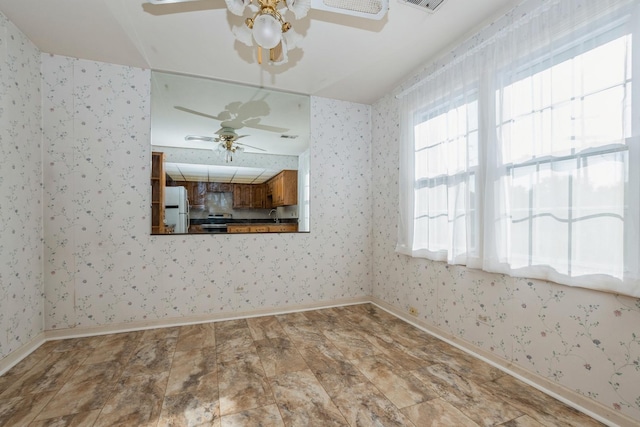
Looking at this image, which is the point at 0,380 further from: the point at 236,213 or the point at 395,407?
the point at 395,407

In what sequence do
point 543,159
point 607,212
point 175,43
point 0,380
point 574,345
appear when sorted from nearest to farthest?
point 607,212 < point 574,345 < point 543,159 < point 0,380 < point 175,43

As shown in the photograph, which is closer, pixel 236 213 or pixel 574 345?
pixel 574 345

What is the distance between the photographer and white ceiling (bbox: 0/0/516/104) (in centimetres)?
196

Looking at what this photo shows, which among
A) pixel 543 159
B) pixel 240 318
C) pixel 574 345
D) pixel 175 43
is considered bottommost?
pixel 240 318

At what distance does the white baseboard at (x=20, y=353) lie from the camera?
197 centimetres

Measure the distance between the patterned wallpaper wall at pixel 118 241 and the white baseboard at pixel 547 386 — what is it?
1.62 metres

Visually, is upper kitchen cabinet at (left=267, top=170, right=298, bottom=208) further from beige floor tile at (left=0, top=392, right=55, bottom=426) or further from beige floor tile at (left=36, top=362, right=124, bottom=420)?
beige floor tile at (left=0, top=392, right=55, bottom=426)

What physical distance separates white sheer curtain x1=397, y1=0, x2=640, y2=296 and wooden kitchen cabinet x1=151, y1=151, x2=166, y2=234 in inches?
103

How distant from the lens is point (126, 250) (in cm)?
267

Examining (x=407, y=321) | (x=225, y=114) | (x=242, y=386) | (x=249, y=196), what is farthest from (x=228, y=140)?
(x=407, y=321)

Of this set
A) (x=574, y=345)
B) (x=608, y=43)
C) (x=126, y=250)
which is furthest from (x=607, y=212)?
(x=126, y=250)

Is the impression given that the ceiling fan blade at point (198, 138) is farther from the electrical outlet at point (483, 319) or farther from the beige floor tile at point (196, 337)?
the electrical outlet at point (483, 319)

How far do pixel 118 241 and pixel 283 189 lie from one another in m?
1.68

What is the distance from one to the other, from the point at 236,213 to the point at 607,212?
113 inches
